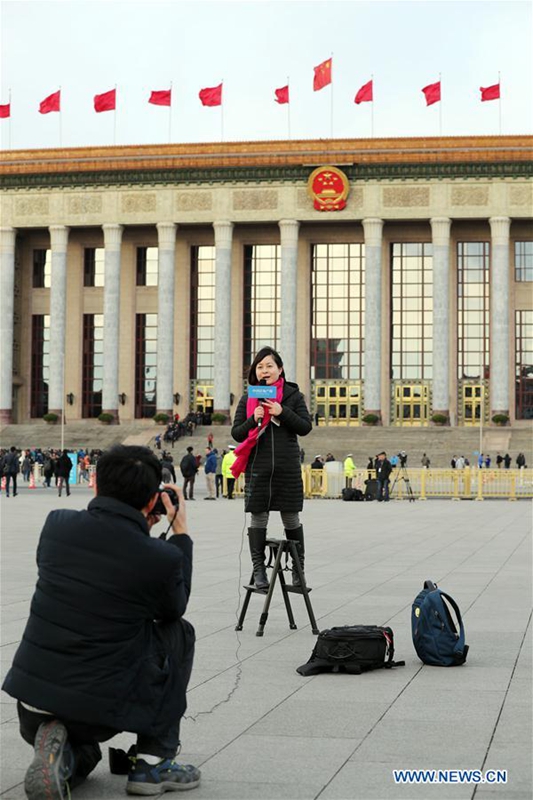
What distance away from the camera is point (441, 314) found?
6247 cm

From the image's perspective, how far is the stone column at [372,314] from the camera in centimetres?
6269

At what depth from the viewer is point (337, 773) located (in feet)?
16.0

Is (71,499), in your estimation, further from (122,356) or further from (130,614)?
(122,356)

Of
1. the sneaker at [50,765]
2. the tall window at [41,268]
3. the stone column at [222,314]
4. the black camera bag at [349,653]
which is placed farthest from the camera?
the tall window at [41,268]

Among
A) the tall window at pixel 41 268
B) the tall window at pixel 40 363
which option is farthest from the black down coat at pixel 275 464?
the tall window at pixel 41 268

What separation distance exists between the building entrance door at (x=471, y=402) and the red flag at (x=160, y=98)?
2298cm

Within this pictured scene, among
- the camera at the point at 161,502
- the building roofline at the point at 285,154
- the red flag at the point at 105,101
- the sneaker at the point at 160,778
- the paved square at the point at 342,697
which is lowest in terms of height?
the paved square at the point at 342,697

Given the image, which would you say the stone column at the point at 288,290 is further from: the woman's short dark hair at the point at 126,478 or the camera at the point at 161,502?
the woman's short dark hair at the point at 126,478

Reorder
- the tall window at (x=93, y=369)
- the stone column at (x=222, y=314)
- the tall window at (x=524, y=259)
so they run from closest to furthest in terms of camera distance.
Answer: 1. the stone column at (x=222, y=314)
2. the tall window at (x=524, y=259)
3. the tall window at (x=93, y=369)

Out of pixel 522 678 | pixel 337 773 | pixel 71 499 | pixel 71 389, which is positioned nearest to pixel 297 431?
pixel 522 678

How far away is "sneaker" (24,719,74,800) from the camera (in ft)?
14.4

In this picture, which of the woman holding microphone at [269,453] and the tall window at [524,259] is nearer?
the woman holding microphone at [269,453]

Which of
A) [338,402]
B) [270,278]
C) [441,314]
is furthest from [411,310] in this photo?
[270,278]

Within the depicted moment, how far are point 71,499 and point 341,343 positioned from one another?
117 feet
